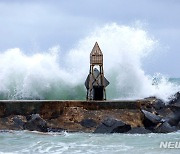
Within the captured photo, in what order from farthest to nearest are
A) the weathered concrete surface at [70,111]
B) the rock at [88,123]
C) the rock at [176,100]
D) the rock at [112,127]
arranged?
the rock at [176,100] < the weathered concrete surface at [70,111] < the rock at [88,123] < the rock at [112,127]

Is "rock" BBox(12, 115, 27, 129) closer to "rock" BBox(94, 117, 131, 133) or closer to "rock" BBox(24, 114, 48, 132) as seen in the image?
"rock" BBox(24, 114, 48, 132)

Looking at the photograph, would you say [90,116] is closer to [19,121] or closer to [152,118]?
[152,118]

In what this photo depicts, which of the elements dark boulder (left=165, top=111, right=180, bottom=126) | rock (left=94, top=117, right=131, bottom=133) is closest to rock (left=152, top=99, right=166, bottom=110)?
dark boulder (left=165, top=111, right=180, bottom=126)

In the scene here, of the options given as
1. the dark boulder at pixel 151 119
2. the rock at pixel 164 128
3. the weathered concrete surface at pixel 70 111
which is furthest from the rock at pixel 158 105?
the rock at pixel 164 128

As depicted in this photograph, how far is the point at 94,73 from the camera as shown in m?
17.4

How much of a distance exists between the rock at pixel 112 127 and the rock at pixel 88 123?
1.62 ft

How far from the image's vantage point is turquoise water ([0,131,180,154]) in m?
11.3

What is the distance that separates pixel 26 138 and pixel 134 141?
8.32ft

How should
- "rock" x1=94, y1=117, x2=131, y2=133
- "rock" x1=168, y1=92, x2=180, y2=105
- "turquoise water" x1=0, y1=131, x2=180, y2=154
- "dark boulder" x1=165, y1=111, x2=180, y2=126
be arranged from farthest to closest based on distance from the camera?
"rock" x1=168, y1=92, x2=180, y2=105 → "dark boulder" x1=165, y1=111, x2=180, y2=126 → "rock" x1=94, y1=117, x2=131, y2=133 → "turquoise water" x1=0, y1=131, x2=180, y2=154

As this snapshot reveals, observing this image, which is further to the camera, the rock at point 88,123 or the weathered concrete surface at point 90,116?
the rock at point 88,123

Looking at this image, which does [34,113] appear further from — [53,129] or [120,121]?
[120,121]

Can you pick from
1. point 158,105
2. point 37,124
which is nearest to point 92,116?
point 37,124

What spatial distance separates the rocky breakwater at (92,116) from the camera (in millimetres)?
14391

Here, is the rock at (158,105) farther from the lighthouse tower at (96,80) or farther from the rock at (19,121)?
the rock at (19,121)
